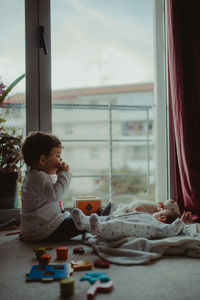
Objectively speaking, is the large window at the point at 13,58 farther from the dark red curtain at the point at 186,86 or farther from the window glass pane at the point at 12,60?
the dark red curtain at the point at 186,86

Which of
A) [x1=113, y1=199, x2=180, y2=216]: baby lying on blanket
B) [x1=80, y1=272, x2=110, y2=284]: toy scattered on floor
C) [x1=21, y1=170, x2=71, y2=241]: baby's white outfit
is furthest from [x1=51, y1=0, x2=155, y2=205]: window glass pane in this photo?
[x1=80, y1=272, x2=110, y2=284]: toy scattered on floor

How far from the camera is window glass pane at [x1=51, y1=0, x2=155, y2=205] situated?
7.27 feet

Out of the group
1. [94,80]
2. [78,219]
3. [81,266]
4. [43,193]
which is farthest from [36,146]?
[94,80]

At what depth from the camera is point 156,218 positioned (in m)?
1.61

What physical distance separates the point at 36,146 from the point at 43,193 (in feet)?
0.79

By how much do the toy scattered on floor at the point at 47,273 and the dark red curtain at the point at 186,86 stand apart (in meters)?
1.07

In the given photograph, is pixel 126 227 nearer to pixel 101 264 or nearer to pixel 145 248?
pixel 145 248

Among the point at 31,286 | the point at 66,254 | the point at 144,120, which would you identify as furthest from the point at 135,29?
the point at 31,286

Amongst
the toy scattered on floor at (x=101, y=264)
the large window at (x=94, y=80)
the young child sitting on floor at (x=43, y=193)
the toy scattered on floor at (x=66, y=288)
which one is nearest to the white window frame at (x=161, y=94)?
the large window at (x=94, y=80)

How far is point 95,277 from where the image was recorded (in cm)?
94

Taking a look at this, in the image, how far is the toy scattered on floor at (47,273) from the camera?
95cm

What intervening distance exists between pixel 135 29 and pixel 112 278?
6.60 feet

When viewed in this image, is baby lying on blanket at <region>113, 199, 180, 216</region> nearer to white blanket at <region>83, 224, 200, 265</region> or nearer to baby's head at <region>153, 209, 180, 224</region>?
baby's head at <region>153, 209, 180, 224</region>

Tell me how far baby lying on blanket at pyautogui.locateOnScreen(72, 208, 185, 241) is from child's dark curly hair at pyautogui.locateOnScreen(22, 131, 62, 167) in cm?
35
